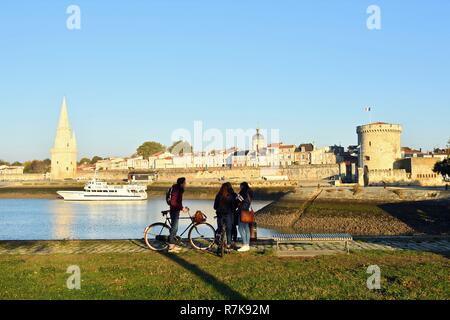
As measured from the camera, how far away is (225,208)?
11.2m

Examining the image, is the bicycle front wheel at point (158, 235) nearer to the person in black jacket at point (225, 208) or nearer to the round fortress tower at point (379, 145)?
the person in black jacket at point (225, 208)

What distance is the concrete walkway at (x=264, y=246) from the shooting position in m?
11.2

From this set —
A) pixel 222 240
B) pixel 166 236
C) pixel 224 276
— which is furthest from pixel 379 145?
pixel 224 276

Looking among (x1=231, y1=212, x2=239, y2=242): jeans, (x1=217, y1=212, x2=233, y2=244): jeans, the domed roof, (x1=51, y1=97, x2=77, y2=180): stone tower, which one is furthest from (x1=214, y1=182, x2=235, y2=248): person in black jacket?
the domed roof

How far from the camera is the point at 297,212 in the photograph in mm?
32688

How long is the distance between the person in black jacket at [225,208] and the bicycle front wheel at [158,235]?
4.11 feet

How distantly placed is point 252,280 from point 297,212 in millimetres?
25290

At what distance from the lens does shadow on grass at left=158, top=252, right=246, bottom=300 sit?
22.5ft

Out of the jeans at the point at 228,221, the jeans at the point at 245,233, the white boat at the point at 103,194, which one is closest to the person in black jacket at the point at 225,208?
the jeans at the point at 228,221

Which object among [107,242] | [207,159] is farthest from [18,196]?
[107,242]

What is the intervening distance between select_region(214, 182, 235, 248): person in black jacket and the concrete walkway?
32.8 inches

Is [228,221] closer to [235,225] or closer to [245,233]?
[245,233]

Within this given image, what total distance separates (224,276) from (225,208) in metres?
3.12
